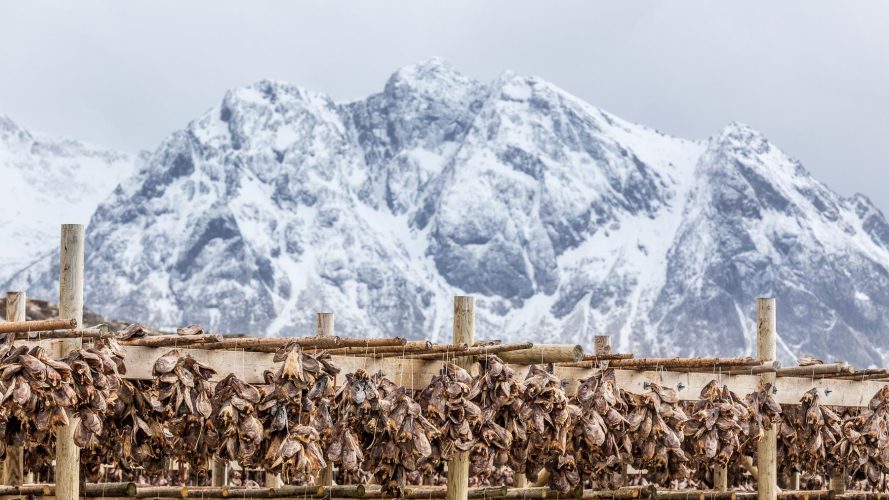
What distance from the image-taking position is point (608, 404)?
13.5 m

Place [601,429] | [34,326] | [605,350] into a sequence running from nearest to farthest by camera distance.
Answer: [34,326]
[601,429]
[605,350]

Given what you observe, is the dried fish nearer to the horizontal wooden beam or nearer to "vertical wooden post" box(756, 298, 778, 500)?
"vertical wooden post" box(756, 298, 778, 500)

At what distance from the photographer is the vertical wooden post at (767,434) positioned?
1619 centimetres

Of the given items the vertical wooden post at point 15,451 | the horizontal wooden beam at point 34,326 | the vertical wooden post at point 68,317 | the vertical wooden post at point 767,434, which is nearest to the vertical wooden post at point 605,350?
the vertical wooden post at point 767,434

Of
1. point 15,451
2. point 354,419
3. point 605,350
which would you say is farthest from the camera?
point 605,350

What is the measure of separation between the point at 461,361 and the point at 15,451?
570cm

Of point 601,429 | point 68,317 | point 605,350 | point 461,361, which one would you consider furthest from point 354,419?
point 605,350

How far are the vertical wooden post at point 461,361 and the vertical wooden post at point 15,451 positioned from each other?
500 centimetres

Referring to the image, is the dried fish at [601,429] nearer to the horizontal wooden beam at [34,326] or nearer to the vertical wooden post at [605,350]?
the vertical wooden post at [605,350]

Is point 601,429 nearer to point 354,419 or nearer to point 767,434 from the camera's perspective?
point 354,419

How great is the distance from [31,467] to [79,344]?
439 cm

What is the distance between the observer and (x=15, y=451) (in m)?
14.5

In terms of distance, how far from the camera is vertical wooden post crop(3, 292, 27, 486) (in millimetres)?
14078

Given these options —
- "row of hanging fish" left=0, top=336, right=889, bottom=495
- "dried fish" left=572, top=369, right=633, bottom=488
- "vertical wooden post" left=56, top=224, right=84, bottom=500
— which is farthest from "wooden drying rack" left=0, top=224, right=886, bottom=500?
"dried fish" left=572, top=369, right=633, bottom=488
